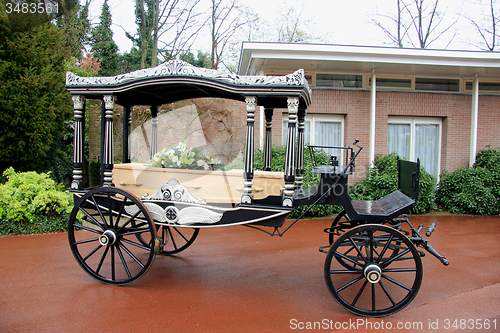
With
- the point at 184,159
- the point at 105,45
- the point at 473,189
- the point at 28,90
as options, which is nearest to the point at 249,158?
the point at 184,159

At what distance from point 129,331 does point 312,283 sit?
6.71ft

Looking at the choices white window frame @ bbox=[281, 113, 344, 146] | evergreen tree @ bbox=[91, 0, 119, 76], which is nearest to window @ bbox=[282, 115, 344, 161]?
white window frame @ bbox=[281, 113, 344, 146]

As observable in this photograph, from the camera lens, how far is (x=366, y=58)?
301 inches

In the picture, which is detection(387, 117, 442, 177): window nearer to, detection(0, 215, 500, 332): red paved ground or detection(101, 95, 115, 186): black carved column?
detection(0, 215, 500, 332): red paved ground

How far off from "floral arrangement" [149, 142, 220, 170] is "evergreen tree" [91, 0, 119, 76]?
14317mm

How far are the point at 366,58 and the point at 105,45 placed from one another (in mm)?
14340

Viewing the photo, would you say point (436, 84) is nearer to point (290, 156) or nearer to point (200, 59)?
point (290, 156)

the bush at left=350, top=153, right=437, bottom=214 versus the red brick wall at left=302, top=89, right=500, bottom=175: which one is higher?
the red brick wall at left=302, top=89, right=500, bottom=175

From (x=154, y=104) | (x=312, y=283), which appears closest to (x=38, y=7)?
(x=154, y=104)

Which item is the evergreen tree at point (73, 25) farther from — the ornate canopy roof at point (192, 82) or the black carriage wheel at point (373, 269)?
the black carriage wheel at point (373, 269)

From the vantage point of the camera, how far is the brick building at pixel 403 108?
842cm

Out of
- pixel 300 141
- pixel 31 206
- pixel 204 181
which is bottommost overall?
pixel 31 206

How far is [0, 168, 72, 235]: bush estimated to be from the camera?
221 inches

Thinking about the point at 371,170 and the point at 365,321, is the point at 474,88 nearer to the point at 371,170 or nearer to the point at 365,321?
the point at 371,170
